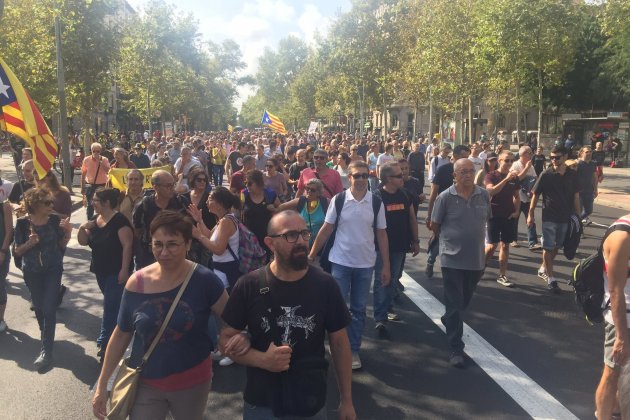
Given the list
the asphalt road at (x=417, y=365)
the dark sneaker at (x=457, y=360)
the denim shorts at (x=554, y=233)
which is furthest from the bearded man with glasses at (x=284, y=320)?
the denim shorts at (x=554, y=233)

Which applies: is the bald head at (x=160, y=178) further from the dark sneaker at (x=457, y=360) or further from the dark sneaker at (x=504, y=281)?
the dark sneaker at (x=504, y=281)

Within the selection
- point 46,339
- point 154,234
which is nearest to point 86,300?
point 46,339

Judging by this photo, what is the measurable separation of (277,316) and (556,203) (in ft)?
18.4

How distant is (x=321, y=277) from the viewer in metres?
2.58

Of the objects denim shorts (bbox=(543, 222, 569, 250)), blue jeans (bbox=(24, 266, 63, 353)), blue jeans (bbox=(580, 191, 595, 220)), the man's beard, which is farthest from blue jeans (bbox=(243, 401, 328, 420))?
blue jeans (bbox=(580, 191, 595, 220))

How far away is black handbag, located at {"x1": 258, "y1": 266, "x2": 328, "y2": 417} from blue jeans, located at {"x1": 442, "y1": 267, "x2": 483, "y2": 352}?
2.66 meters

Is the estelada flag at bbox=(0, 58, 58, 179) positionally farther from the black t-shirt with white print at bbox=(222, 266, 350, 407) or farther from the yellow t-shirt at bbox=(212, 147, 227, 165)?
the yellow t-shirt at bbox=(212, 147, 227, 165)

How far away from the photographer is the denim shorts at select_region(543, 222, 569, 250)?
6973mm

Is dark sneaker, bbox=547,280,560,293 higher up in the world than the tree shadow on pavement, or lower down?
lower down

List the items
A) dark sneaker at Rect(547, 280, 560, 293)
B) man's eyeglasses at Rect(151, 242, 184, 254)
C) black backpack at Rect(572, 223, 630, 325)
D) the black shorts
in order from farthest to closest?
the black shorts, dark sneaker at Rect(547, 280, 560, 293), black backpack at Rect(572, 223, 630, 325), man's eyeglasses at Rect(151, 242, 184, 254)

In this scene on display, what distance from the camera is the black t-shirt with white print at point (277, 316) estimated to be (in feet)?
8.09

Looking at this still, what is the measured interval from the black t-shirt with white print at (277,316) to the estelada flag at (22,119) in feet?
16.8

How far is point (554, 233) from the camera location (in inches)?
274

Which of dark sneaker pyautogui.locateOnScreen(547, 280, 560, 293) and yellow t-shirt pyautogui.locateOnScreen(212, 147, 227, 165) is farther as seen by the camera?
yellow t-shirt pyautogui.locateOnScreen(212, 147, 227, 165)
